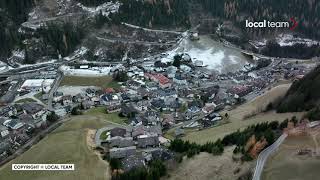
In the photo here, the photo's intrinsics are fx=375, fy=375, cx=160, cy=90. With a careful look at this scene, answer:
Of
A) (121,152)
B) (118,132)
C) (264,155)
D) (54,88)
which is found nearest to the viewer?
(264,155)

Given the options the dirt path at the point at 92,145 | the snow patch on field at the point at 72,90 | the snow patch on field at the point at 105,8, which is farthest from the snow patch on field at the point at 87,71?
the dirt path at the point at 92,145

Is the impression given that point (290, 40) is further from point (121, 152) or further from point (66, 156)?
point (66, 156)

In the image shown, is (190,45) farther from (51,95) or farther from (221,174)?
(221,174)

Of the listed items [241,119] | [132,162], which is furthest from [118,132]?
[241,119]

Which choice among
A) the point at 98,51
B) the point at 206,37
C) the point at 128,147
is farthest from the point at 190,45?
the point at 128,147

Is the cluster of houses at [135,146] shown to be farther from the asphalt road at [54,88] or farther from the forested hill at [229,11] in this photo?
the forested hill at [229,11]
